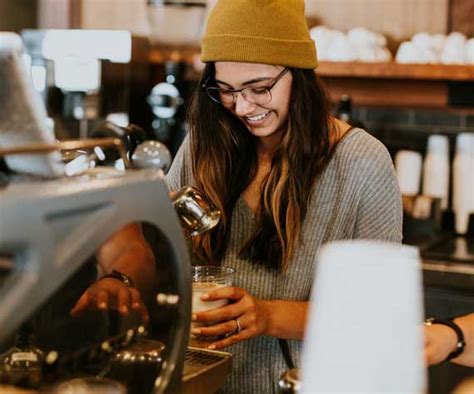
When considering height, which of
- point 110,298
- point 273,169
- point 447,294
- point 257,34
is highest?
point 257,34

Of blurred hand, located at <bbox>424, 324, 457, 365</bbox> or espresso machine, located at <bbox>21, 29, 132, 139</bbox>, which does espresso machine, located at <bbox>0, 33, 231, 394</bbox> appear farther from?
espresso machine, located at <bbox>21, 29, 132, 139</bbox>

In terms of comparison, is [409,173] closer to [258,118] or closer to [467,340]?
[258,118]

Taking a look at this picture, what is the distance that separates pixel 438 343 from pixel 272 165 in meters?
0.63

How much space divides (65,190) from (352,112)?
311 centimetres

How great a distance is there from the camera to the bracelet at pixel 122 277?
4.69ft

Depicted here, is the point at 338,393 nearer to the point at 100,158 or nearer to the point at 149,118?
the point at 100,158

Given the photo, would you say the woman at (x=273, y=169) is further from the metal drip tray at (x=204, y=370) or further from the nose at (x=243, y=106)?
the metal drip tray at (x=204, y=370)

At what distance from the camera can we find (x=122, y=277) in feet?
4.74

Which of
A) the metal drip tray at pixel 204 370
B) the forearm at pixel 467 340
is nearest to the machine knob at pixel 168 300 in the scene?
the metal drip tray at pixel 204 370

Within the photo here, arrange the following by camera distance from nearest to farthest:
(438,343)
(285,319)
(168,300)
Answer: (168,300), (438,343), (285,319)

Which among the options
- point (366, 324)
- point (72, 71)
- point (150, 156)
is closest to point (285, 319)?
point (150, 156)

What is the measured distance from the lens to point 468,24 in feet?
11.9

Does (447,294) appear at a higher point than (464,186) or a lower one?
lower

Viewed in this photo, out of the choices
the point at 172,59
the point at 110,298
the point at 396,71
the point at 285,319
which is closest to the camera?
the point at 110,298
